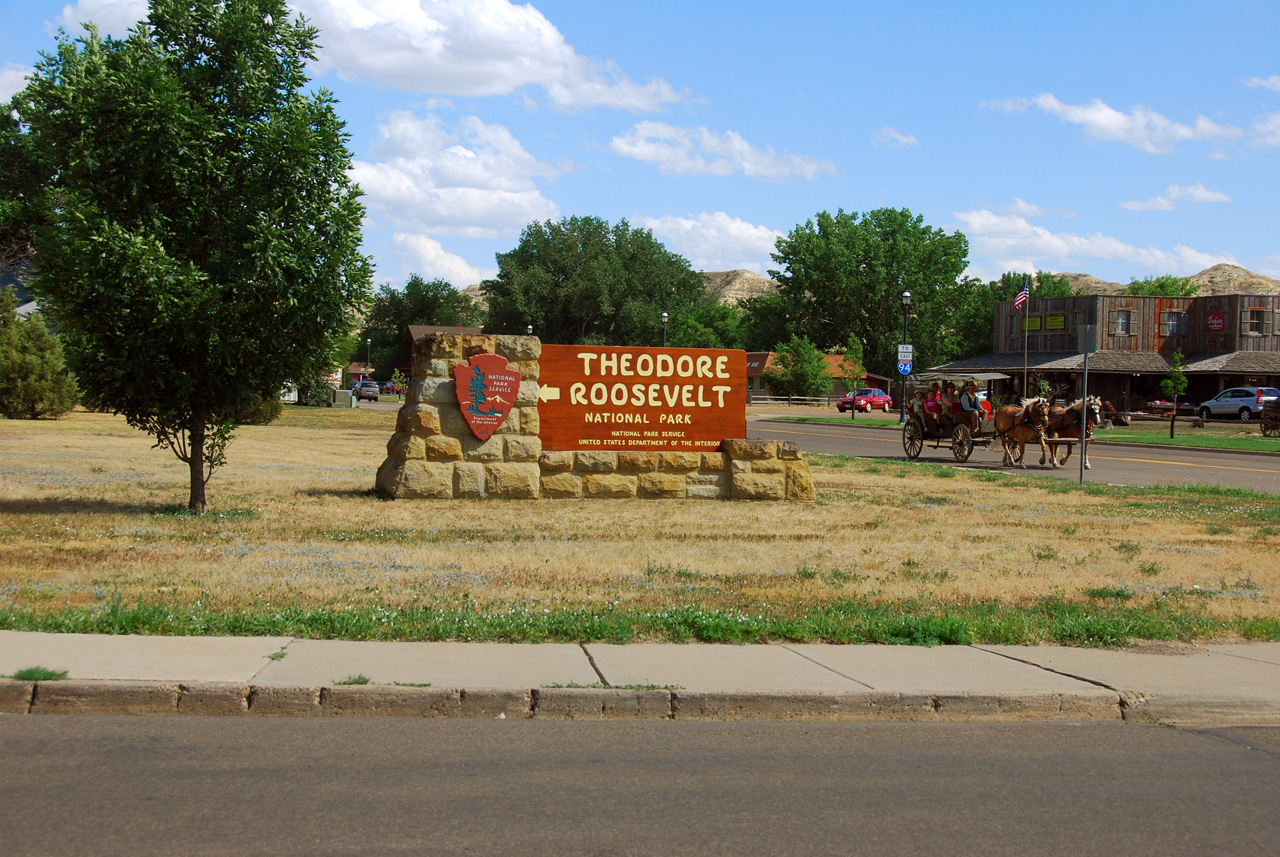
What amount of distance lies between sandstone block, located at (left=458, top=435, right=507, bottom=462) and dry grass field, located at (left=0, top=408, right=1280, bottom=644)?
0.75 metres

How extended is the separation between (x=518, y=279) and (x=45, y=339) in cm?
6206

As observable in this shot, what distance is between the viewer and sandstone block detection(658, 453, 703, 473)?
636 inches

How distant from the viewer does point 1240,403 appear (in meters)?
53.5

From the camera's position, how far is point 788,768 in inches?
212

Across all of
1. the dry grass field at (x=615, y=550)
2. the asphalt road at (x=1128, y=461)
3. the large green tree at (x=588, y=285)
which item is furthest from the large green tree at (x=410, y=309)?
the dry grass field at (x=615, y=550)

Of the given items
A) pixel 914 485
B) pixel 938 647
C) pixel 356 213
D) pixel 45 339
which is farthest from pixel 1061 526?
pixel 45 339

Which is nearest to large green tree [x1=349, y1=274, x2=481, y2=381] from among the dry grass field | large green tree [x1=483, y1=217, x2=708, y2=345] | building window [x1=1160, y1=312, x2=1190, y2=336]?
large green tree [x1=483, y1=217, x2=708, y2=345]

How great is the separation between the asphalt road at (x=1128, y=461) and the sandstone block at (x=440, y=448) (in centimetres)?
1338

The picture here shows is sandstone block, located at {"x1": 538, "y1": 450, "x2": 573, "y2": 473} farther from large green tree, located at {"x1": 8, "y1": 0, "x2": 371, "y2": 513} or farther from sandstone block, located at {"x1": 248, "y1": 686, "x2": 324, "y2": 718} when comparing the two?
sandstone block, located at {"x1": 248, "y1": 686, "x2": 324, "y2": 718}

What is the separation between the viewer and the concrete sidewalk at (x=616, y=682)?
6000mm

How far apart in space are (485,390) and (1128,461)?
64.9 feet

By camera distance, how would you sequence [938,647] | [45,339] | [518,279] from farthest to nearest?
[518,279] → [45,339] → [938,647]

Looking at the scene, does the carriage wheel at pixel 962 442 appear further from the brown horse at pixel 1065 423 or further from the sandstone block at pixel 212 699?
the sandstone block at pixel 212 699

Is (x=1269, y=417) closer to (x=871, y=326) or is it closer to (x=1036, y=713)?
(x=1036, y=713)
